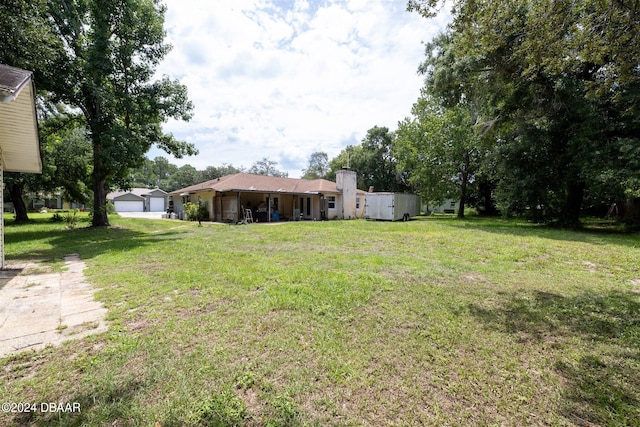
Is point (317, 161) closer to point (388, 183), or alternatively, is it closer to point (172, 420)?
point (388, 183)

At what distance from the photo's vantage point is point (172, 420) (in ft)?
6.22

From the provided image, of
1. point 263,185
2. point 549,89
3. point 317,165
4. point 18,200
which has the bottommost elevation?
point 18,200

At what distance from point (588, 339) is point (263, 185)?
18.9 metres

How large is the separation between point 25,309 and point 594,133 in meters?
18.5

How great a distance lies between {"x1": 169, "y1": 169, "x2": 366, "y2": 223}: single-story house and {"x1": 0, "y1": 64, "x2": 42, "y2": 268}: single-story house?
10603mm

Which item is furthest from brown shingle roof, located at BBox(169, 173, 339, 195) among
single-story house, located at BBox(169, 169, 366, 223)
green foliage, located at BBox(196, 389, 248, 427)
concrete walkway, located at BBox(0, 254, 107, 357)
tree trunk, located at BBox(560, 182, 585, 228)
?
green foliage, located at BBox(196, 389, 248, 427)

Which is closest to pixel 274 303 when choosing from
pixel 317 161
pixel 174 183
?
pixel 317 161

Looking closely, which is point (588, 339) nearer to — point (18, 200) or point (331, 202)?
point (331, 202)

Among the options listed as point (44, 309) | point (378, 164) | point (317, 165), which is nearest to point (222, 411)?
point (44, 309)

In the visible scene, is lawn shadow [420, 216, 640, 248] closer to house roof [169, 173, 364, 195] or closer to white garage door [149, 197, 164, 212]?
house roof [169, 173, 364, 195]

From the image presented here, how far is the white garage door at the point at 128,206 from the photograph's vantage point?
3881 centimetres

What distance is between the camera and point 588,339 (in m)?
3.08

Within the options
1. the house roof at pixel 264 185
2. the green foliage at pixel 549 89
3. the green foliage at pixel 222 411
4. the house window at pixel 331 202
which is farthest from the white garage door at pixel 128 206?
the green foliage at pixel 222 411

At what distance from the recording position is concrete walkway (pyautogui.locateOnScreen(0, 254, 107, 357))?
3014mm
